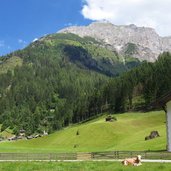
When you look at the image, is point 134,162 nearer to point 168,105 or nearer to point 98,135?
point 168,105

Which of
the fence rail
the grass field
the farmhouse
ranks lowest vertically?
the grass field

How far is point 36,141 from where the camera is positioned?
140m

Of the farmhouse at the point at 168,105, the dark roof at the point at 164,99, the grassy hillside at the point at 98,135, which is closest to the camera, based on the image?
the farmhouse at the point at 168,105

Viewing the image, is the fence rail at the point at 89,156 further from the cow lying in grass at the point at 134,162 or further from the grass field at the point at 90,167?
the grass field at the point at 90,167

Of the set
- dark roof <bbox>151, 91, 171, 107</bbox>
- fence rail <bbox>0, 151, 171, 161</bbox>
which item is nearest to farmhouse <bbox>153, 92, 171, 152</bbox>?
dark roof <bbox>151, 91, 171, 107</bbox>

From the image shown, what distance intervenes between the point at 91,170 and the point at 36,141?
109985 mm

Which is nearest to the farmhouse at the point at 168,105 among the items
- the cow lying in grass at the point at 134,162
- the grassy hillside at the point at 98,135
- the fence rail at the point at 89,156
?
the fence rail at the point at 89,156

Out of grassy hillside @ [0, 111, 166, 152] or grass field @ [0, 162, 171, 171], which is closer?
grass field @ [0, 162, 171, 171]

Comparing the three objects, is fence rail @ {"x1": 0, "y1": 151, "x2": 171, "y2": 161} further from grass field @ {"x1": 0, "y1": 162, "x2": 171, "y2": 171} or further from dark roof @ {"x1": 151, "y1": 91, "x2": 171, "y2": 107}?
dark roof @ {"x1": 151, "y1": 91, "x2": 171, "y2": 107}

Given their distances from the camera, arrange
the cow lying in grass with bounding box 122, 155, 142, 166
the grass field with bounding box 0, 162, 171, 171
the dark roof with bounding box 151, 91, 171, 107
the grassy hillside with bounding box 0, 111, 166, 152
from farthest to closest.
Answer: the grassy hillside with bounding box 0, 111, 166, 152 → the dark roof with bounding box 151, 91, 171, 107 → the cow lying in grass with bounding box 122, 155, 142, 166 → the grass field with bounding box 0, 162, 171, 171

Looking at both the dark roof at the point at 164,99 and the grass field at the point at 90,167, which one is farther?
the dark roof at the point at 164,99

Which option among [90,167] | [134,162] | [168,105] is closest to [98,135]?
[168,105]

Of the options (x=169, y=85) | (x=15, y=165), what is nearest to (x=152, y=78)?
(x=169, y=85)

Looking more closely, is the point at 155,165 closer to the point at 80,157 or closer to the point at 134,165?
the point at 134,165
